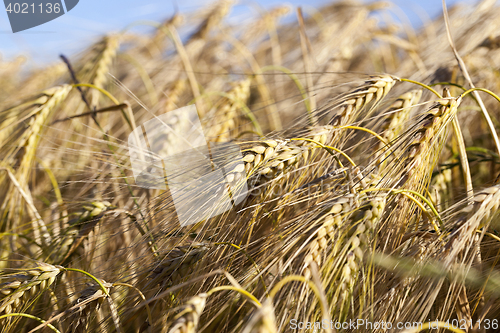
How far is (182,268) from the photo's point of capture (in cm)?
68

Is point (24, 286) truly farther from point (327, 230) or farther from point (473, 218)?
point (473, 218)

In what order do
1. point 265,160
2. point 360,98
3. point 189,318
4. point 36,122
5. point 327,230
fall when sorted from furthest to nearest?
point 36,122
point 360,98
point 265,160
point 327,230
point 189,318

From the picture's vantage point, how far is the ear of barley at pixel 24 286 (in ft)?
2.02

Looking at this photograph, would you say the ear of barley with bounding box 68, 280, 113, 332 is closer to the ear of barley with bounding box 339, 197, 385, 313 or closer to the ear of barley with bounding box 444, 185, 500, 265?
the ear of barley with bounding box 339, 197, 385, 313

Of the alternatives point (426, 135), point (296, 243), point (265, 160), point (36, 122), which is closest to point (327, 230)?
point (296, 243)

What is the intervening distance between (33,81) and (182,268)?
203 centimetres

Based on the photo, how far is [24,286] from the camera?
0.62 meters

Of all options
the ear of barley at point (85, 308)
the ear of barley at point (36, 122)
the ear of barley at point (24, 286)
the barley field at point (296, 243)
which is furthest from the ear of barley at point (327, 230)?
the ear of barley at point (36, 122)

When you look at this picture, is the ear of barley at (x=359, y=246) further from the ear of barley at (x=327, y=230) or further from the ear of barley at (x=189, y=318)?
the ear of barley at (x=189, y=318)

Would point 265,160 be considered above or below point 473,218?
above

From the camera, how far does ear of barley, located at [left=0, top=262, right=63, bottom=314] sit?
61cm

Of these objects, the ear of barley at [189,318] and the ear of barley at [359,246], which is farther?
the ear of barley at [359,246]

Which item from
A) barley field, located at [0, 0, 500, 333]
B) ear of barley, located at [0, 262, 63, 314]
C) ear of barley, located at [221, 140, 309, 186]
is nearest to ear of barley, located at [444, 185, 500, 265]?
barley field, located at [0, 0, 500, 333]

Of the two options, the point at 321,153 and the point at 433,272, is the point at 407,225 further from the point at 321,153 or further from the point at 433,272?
the point at 321,153
